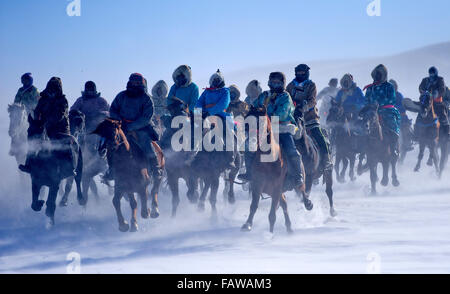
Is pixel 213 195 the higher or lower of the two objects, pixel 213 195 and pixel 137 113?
the lower

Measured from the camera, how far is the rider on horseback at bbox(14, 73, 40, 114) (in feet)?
46.9

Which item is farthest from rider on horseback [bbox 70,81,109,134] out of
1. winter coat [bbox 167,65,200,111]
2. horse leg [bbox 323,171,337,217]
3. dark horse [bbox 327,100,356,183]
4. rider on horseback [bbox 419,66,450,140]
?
rider on horseback [bbox 419,66,450,140]

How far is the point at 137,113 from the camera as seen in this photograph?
1005cm

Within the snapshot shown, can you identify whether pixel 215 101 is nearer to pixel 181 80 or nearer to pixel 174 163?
pixel 181 80

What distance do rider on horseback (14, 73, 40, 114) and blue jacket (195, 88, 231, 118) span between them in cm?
465

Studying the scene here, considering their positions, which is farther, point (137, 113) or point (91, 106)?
point (91, 106)

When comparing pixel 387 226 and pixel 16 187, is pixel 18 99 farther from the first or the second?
pixel 387 226

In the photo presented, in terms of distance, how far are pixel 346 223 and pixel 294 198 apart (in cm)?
398

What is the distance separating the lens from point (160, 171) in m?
10.5

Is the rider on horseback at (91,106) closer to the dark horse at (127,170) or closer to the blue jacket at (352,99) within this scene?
the dark horse at (127,170)

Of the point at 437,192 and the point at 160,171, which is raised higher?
the point at 160,171

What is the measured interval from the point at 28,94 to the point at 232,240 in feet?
23.3

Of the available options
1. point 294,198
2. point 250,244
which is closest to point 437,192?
point 294,198

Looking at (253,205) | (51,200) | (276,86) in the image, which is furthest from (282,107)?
(51,200)
